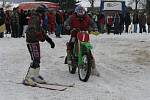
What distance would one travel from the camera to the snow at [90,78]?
31.2ft

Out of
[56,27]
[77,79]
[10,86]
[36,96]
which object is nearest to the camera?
[36,96]

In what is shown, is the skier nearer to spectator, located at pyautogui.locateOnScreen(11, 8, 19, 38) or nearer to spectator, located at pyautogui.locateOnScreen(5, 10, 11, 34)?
spectator, located at pyautogui.locateOnScreen(11, 8, 19, 38)

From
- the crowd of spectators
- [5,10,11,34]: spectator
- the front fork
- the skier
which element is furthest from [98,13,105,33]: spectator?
the skier

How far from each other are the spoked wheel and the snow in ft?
0.42

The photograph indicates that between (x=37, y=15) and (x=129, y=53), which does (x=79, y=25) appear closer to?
(x=37, y=15)

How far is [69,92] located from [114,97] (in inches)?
36.7

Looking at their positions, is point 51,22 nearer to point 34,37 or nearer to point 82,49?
point 82,49

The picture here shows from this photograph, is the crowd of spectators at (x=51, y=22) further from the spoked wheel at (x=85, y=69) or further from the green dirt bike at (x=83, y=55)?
the spoked wheel at (x=85, y=69)

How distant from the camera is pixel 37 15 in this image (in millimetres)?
10477

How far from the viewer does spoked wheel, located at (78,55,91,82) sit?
11.0m

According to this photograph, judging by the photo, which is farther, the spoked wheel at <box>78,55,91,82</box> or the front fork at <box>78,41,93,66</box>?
the front fork at <box>78,41,93,66</box>

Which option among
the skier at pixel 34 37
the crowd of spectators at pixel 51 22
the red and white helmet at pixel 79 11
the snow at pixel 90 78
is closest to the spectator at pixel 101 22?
the crowd of spectators at pixel 51 22

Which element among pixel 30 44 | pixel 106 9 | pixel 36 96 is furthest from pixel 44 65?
pixel 106 9

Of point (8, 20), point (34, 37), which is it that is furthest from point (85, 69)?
point (8, 20)
